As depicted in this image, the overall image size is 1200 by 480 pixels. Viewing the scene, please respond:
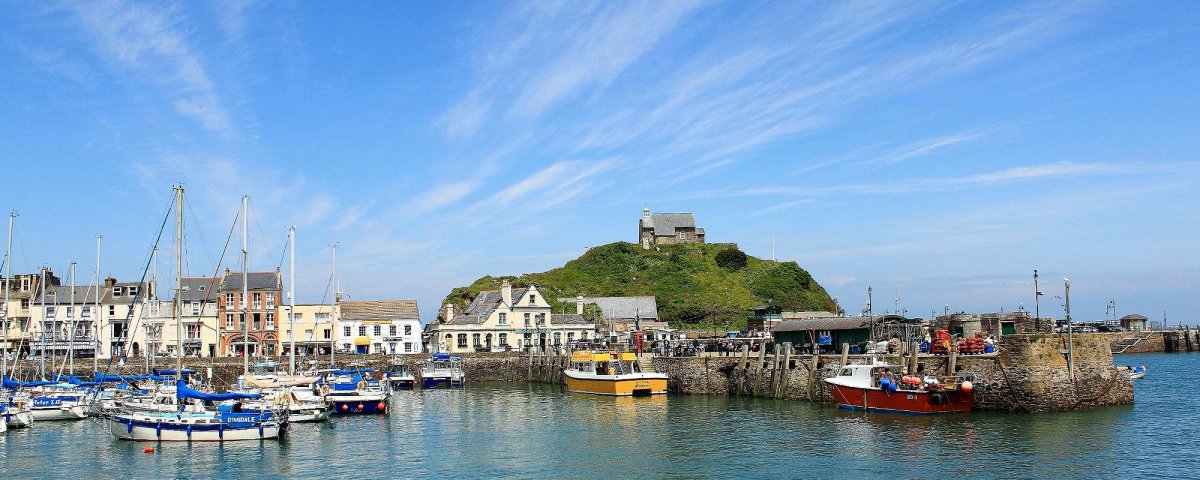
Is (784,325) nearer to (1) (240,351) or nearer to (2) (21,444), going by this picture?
(2) (21,444)

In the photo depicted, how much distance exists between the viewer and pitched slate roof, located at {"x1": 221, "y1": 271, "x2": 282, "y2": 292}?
95.4 metres

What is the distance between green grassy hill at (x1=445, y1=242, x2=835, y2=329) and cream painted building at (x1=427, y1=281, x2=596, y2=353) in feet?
65.5

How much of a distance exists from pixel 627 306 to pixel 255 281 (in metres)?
46.8

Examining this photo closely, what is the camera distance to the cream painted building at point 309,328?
95.3 meters

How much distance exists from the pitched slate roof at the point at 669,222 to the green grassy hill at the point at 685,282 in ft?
17.8

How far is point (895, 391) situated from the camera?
47156 millimetres

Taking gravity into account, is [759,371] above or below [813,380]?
above

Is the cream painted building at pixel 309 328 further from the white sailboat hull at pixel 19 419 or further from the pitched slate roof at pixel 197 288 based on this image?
the white sailboat hull at pixel 19 419

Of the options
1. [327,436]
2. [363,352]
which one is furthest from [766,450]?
[363,352]

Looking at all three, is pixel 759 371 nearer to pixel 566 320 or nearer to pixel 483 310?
pixel 566 320

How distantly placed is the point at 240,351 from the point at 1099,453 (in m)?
81.1

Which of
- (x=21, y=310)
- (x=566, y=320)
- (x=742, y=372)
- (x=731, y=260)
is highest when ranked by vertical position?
(x=731, y=260)

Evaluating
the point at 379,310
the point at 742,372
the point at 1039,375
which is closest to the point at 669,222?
the point at 379,310

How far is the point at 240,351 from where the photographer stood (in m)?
94.8
